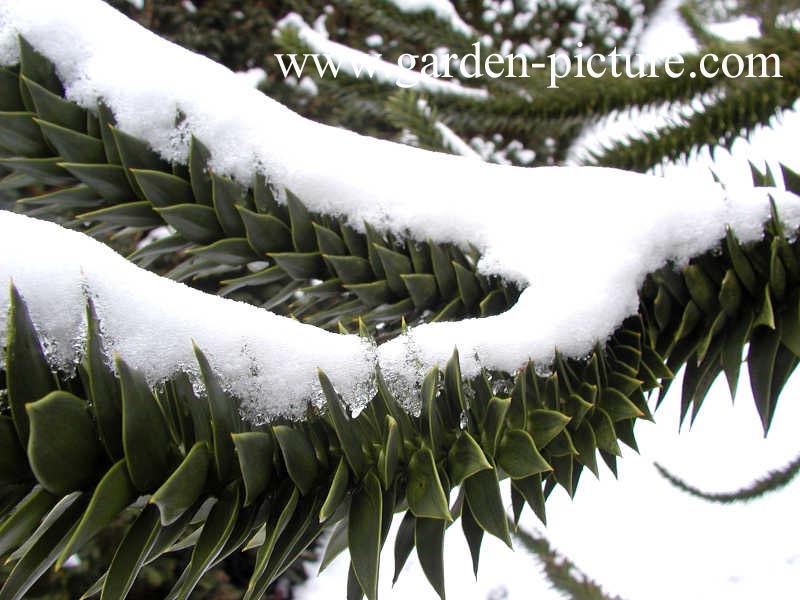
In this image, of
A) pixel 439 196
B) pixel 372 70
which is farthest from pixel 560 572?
pixel 372 70

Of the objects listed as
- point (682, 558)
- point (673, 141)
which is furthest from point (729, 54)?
point (682, 558)

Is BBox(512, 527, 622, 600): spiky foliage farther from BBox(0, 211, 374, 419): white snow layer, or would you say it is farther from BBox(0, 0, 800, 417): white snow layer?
BBox(0, 211, 374, 419): white snow layer

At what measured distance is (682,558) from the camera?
102 inches

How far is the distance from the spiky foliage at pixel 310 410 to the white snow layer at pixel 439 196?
0.02 metres

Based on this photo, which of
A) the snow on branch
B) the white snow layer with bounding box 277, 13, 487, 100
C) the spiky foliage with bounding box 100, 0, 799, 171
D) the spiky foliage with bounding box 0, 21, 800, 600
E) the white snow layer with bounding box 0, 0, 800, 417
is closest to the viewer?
the spiky foliage with bounding box 0, 21, 800, 600

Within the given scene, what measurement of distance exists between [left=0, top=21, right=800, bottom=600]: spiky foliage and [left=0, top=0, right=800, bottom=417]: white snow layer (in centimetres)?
2

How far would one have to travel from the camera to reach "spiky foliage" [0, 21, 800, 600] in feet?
1.12

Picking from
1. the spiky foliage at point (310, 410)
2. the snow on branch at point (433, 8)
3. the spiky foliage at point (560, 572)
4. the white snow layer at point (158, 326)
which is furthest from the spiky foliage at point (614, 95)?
the white snow layer at point (158, 326)

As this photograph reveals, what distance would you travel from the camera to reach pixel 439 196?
2.15 feet

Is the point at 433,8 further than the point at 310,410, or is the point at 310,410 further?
the point at 433,8

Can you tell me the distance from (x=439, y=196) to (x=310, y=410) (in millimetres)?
314

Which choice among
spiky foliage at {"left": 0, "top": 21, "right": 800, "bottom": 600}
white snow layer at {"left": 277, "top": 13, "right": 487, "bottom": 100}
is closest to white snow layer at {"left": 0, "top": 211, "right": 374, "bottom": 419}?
spiky foliage at {"left": 0, "top": 21, "right": 800, "bottom": 600}

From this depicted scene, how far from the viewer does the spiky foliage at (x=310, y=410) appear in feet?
1.12

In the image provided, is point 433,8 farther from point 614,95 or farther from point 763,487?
point 763,487
